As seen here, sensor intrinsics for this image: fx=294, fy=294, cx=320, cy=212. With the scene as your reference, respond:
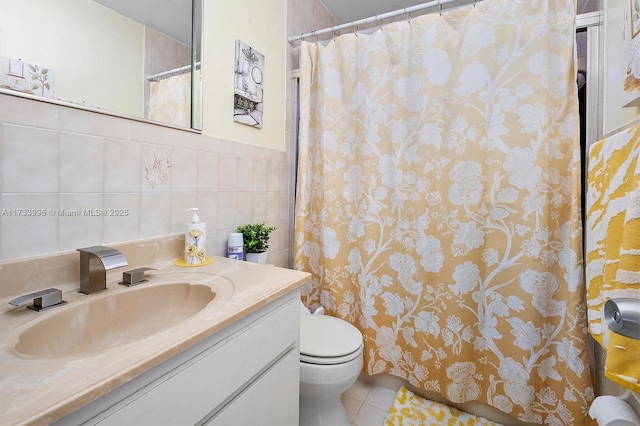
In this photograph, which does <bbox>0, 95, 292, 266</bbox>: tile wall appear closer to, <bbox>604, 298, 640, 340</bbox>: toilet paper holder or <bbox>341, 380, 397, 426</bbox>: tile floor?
<bbox>341, 380, 397, 426</bbox>: tile floor

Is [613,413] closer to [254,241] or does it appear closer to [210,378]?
[210,378]

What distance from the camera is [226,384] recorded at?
680 mm

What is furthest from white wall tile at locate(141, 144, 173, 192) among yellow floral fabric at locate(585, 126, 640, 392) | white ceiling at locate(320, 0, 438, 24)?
white ceiling at locate(320, 0, 438, 24)

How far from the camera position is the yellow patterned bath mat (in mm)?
1401

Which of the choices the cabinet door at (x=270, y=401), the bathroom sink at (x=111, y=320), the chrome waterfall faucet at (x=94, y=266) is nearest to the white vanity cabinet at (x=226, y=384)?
the cabinet door at (x=270, y=401)

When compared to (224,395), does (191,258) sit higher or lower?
higher

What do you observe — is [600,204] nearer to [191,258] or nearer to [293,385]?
[293,385]

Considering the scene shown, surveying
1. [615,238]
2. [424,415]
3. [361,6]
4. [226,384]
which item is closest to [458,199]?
[615,238]

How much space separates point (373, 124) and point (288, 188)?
2.07 ft

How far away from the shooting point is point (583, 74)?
1.30 metres

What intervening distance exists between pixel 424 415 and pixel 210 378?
1.27 meters

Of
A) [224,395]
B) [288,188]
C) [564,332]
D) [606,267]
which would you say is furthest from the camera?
[288,188]

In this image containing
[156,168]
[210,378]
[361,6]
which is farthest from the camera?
[361,6]

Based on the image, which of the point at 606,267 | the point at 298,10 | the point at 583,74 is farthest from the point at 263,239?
the point at 583,74
